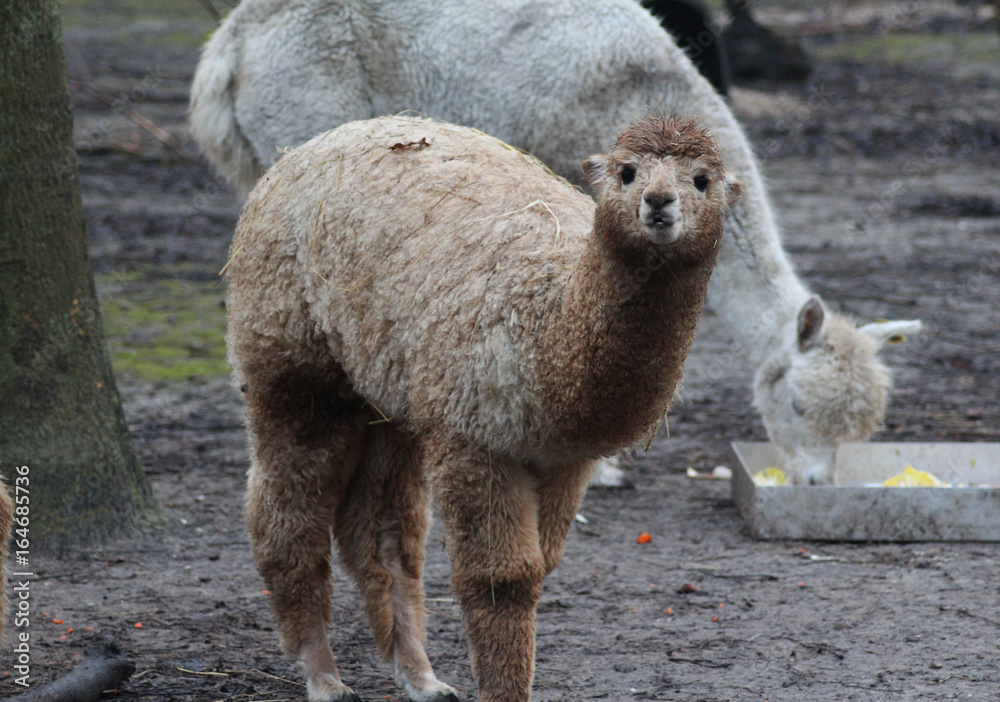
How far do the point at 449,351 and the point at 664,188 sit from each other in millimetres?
738

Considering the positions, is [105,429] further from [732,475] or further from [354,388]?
[732,475]

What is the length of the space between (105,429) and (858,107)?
14.5 metres

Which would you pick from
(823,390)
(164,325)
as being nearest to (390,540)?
(823,390)

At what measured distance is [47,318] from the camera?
4609 mm

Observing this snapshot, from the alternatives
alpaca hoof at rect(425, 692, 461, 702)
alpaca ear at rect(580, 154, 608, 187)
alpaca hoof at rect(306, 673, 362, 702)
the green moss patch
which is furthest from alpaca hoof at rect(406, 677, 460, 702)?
the green moss patch

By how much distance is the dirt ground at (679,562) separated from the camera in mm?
3885

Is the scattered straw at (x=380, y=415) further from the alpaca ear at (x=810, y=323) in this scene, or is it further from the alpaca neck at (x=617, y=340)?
the alpaca ear at (x=810, y=323)

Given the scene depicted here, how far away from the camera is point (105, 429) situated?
4824 millimetres

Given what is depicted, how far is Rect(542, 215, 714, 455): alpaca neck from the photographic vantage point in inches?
105

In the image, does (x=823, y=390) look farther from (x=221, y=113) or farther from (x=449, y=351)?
(x=221, y=113)

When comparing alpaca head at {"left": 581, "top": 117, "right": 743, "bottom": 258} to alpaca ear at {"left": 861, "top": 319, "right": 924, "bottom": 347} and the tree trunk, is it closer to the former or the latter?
the tree trunk

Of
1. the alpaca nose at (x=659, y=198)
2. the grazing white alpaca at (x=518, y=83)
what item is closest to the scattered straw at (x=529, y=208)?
the alpaca nose at (x=659, y=198)

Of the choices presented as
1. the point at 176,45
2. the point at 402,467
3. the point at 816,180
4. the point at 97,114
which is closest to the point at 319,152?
the point at 402,467

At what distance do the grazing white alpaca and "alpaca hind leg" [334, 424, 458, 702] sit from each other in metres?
2.61
